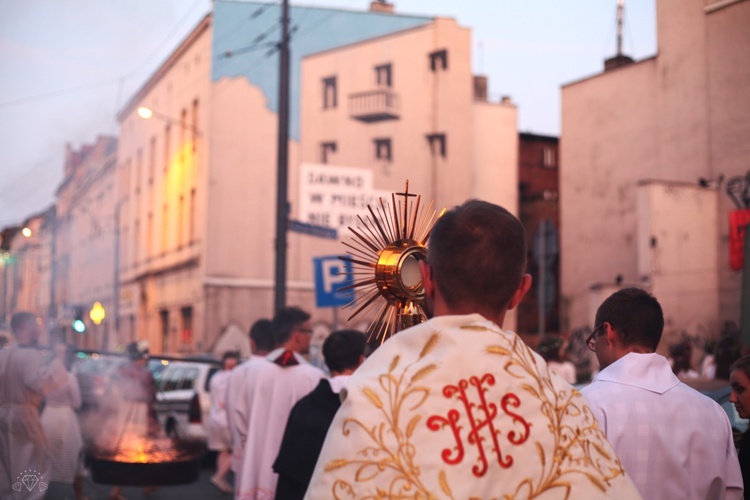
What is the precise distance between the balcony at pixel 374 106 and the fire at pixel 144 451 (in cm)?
2439

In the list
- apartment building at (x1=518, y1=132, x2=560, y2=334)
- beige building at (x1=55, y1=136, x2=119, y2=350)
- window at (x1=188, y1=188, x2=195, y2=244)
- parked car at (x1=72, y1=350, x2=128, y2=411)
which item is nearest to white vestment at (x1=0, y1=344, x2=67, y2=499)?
parked car at (x1=72, y1=350, x2=128, y2=411)

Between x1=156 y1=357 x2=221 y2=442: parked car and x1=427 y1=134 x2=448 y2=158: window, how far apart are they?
20.6m

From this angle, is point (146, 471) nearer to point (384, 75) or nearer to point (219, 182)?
point (219, 182)

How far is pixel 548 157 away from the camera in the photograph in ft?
131

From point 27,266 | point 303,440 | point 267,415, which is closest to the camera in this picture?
point 303,440

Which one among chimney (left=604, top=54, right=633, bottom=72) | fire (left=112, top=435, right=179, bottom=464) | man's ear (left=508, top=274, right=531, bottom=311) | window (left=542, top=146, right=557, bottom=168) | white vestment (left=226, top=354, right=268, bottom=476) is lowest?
fire (left=112, top=435, right=179, bottom=464)

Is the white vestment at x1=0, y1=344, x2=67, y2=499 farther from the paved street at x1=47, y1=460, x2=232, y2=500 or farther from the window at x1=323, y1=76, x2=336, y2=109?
the window at x1=323, y1=76, x2=336, y2=109

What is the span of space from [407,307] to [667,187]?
18696mm

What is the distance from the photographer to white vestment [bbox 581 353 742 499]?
136 inches

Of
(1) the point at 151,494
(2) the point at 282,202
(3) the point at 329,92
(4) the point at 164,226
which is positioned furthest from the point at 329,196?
(4) the point at 164,226

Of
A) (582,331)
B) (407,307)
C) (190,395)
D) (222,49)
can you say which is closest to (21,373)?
(407,307)

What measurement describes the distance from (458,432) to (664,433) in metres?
1.63

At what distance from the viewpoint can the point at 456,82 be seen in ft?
113

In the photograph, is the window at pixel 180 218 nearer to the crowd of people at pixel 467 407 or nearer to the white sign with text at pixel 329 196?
the white sign with text at pixel 329 196
